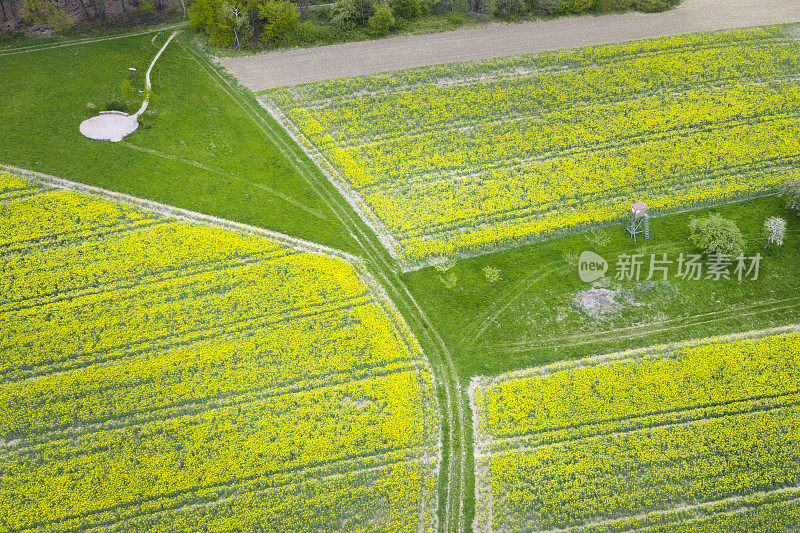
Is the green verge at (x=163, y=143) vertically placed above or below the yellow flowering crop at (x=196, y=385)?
above

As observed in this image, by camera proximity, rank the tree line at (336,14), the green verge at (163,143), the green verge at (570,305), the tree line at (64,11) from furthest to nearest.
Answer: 1. the tree line at (64,11)
2. the tree line at (336,14)
3. the green verge at (163,143)
4. the green verge at (570,305)

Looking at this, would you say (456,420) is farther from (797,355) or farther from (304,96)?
(304,96)

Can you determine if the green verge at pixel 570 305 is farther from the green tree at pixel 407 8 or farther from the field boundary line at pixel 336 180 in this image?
the green tree at pixel 407 8

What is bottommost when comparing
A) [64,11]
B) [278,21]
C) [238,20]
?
[278,21]

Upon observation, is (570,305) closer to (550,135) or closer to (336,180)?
(550,135)

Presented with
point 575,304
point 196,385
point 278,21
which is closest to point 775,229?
point 575,304

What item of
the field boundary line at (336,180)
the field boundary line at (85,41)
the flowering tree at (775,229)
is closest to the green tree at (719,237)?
the flowering tree at (775,229)

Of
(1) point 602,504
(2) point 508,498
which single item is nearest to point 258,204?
(2) point 508,498
